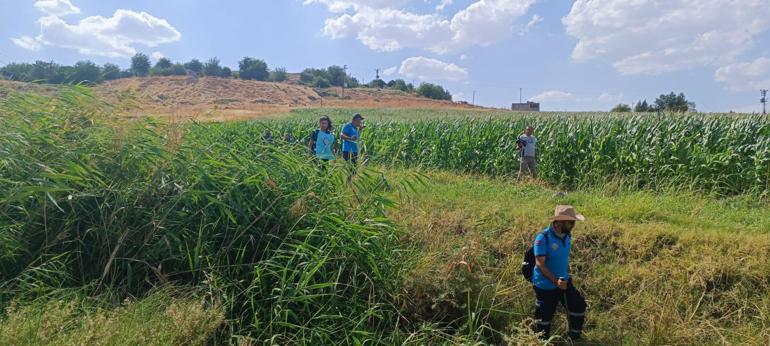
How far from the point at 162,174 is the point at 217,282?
1199 mm

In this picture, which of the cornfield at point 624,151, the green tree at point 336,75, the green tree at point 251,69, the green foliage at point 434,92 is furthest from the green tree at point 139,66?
the cornfield at point 624,151

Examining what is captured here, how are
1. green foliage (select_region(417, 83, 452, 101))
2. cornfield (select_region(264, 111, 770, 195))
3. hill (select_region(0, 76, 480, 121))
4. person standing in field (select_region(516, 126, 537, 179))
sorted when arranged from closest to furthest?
cornfield (select_region(264, 111, 770, 195)) → person standing in field (select_region(516, 126, 537, 179)) → hill (select_region(0, 76, 480, 121)) → green foliage (select_region(417, 83, 452, 101))

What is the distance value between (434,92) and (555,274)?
90936 millimetres

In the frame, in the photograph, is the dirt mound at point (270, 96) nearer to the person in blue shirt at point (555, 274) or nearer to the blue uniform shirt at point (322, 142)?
the blue uniform shirt at point (322, 142)

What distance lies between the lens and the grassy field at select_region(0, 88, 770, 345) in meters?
3.74

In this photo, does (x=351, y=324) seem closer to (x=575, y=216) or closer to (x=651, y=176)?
(x=575, y=216)

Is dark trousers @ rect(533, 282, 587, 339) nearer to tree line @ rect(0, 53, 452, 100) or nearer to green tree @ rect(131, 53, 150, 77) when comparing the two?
tree line @ rect(0, 53, 452, 100)

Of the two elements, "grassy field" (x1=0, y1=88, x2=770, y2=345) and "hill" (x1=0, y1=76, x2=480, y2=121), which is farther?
"hill" (x1=0, y1=76, x2=480, y2=121)

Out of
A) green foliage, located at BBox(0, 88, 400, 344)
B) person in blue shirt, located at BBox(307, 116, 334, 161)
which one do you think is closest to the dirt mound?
person in blue shirt, located at BBox(307, 116, 334, 161)

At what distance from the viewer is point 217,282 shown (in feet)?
13.0

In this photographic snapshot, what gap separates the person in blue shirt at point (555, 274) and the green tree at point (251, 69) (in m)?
96.8

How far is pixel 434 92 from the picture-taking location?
93.5 meters

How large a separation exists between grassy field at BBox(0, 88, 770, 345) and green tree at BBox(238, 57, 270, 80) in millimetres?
95061

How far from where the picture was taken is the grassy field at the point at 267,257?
12.3 ft
